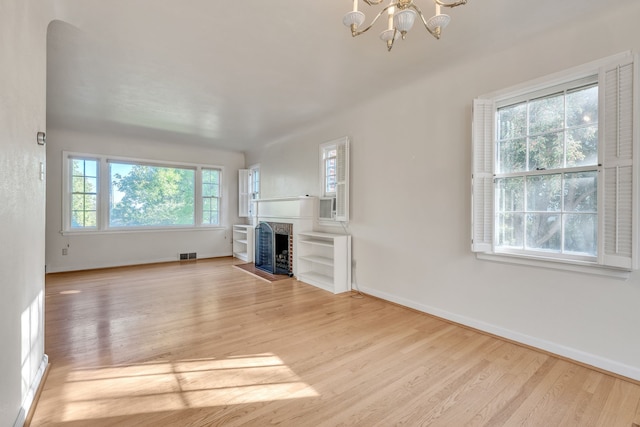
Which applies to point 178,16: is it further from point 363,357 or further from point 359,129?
point 363,357

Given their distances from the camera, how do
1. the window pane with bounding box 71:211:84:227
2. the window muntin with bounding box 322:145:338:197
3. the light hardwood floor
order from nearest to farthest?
the light hardwood floor
the window muntin with bounding box 322:145:338:197
the window pane with bounding box 71:211:84:227

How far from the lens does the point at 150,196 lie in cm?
628

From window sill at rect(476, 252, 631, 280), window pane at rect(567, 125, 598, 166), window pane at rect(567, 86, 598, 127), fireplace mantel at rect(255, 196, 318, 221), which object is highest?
window pane at rect(567, 86, 598, 127)

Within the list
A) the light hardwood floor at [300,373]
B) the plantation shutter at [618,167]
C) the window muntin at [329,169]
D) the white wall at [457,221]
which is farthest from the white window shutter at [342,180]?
the plantation shutter at [618,167]

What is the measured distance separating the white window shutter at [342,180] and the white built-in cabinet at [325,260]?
0.35m

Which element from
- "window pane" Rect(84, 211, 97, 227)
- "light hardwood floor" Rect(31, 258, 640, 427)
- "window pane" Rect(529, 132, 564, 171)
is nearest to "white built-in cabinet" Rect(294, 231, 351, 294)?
"light hardwood floor" Rect(31, 258, 640, 427)

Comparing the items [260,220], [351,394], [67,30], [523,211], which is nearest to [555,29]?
[523,211]

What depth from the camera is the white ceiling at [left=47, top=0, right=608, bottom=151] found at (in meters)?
2.15

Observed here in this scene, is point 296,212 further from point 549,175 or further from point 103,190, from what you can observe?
point 103,190

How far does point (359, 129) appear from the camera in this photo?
163 inches

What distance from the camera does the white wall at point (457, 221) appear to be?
7.04 feet

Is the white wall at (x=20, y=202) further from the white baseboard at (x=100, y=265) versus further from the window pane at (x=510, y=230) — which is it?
the white baseboard at (x=100, y=265)

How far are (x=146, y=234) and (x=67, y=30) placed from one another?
181 inches

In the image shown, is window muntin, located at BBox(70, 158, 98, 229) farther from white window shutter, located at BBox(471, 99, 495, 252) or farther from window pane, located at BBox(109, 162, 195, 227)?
white window shutter, located at BBox(471, 99, 495, 252)
